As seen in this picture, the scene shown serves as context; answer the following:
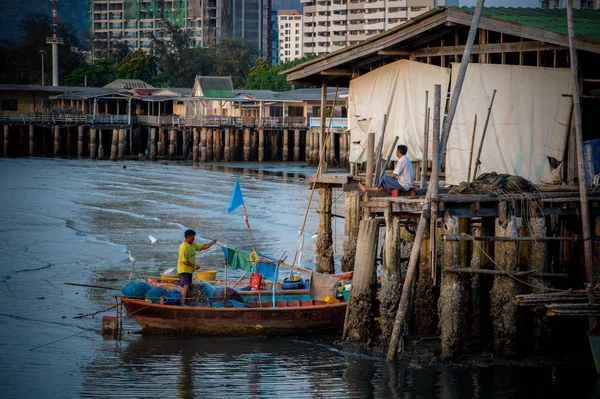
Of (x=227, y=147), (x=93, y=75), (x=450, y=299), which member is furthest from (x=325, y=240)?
(x=93, y=75)

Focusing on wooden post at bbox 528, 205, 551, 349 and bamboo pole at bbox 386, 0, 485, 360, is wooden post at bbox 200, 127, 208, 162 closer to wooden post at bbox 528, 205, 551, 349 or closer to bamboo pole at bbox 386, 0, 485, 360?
bamboo pole at bbox 386, 0, 485, 360

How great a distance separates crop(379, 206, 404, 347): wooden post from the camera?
55.7 ft

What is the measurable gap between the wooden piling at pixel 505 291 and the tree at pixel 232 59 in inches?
4196

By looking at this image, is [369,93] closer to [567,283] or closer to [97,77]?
[567,283]

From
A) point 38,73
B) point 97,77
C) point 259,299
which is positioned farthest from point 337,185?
point 38,73

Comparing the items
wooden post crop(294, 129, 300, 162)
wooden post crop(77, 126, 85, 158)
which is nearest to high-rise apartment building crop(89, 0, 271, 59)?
wooden post crop(77, 126, 85, 158)

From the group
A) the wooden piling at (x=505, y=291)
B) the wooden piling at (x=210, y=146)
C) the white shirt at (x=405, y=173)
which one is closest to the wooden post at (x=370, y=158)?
the white shirt at (x=405, y=173)

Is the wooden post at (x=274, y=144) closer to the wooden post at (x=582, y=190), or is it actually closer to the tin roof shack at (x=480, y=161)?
the tin roof shack at (x=480, y=161)

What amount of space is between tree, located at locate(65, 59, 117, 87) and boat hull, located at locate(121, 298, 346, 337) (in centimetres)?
9579

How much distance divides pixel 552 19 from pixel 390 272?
7958 mm

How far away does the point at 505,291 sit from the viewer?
16.7m

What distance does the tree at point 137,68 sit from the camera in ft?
384

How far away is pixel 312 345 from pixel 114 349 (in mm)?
3923

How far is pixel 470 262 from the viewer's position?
17125 millimetres
